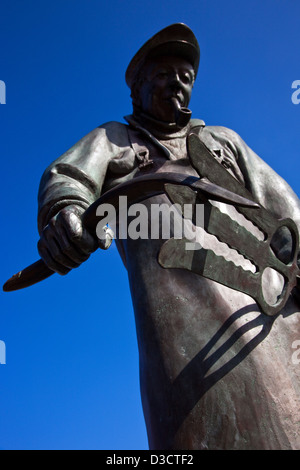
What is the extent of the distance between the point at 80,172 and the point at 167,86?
0.77m

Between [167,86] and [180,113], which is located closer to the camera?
[180,113]

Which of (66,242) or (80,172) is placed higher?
(80,172)

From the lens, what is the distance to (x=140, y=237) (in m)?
2.68

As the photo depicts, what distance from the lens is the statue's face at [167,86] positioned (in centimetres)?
311

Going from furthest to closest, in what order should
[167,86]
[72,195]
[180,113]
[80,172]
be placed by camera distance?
[167,86] < [180,113] < [80,172] < [72,195]

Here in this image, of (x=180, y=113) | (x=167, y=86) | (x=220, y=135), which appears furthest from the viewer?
(x=220, y=135)

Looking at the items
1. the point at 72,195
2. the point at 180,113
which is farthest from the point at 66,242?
the point at 180,113


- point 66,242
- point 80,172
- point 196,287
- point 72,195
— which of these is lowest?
point 196,287

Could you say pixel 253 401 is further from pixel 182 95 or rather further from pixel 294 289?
pixel 182 95

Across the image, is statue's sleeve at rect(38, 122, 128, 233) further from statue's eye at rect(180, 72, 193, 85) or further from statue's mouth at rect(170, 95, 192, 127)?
statue's eye at rect(180, 72, 193, 85)

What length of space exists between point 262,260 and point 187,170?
841mm

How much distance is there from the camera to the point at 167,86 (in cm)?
311

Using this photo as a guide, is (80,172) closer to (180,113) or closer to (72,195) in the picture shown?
(72,195)
